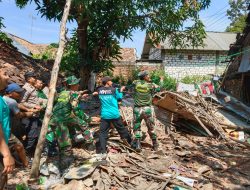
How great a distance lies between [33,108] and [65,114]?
0.92 meters

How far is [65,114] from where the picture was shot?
6000mm

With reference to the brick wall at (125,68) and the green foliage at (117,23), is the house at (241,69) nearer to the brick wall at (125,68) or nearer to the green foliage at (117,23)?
the green foliage at (117,23)

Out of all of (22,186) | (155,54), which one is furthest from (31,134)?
(155,54)

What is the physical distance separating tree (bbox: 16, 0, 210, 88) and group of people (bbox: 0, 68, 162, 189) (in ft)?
9.01

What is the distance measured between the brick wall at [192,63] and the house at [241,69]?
37.2ft

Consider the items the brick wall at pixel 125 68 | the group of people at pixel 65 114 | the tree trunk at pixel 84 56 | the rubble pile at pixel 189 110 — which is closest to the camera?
the group of people at pixel 65 114

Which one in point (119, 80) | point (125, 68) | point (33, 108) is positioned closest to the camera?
point (33, 108)

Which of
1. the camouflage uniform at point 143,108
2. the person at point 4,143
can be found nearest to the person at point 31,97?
the camouflage uniform at point 143,108

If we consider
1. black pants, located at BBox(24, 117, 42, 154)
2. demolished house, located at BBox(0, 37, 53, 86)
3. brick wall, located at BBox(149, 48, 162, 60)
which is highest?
brick wall, located at BBox(149, 48, 162, 60)

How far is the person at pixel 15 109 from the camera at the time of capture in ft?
16.1

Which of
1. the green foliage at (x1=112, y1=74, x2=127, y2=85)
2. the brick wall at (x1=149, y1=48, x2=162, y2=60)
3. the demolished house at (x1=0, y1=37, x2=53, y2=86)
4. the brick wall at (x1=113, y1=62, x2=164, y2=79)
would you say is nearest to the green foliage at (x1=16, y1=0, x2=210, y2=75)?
the demolished house at (x1=0, y1=37, x2=53, y2=86)

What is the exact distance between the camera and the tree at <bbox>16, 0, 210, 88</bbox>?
955 cm

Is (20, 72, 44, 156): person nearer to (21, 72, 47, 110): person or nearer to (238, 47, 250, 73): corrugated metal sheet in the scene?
(21, 72, 47, 110): person

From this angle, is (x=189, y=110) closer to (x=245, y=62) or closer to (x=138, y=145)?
(x=138, y=145)
